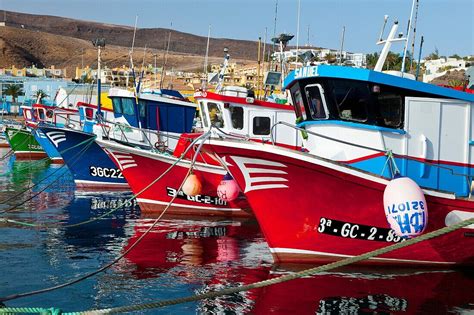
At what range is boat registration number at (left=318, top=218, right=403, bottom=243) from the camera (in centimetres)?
1028

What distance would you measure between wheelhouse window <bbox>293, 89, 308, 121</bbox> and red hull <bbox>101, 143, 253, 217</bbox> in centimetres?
481

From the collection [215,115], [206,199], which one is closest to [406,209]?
[206,199]

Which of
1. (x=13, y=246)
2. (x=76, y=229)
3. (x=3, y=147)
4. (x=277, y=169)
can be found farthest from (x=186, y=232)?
(x=3, y=147)

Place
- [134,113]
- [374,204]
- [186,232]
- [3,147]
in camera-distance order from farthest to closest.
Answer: [3,147], [134,113], [186,232], [374,204]

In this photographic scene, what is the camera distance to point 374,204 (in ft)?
33.2

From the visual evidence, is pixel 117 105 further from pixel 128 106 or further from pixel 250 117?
pixel 250 117

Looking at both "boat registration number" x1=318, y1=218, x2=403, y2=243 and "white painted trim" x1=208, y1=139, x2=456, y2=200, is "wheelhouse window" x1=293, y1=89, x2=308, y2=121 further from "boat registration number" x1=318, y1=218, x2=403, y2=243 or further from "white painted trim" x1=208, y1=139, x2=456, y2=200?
"boat registration number" x1=318, y1=218, x2=403, y2=243

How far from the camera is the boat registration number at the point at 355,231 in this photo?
405 inches

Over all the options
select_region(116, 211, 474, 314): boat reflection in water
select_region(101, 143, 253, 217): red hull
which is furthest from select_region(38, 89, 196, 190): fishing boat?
select_region(116, 211, 474, 314): boat reflection in water

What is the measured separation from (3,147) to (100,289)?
4061 cm

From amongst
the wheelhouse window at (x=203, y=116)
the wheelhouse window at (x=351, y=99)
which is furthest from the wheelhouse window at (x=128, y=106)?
the wheelhouse window at (x=351, y=99)

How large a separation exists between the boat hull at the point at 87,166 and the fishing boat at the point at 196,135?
5.40m

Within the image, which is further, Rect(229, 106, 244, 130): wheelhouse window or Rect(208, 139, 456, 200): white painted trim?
Rect(229, 106, 244, 130): wheelhouse window

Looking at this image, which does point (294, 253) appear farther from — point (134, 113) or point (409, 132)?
point (134, 113)
